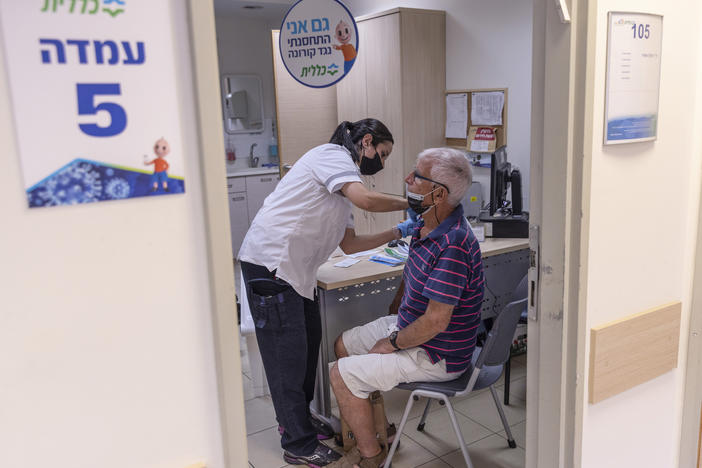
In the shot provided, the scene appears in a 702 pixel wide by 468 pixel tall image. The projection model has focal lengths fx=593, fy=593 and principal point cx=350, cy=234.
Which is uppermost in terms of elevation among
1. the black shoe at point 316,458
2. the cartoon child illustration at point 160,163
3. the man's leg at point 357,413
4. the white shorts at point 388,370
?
the cartoon child illustration at point 160,163

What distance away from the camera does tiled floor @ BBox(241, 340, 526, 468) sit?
2562 millimetres

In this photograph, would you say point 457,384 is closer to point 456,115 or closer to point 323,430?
point 323,430

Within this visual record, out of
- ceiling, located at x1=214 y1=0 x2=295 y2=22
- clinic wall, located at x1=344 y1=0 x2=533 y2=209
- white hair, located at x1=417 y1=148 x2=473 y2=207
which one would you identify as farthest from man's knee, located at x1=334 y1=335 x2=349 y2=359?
ceiling, located at x1=214 y1=0 x2=295 y2=22

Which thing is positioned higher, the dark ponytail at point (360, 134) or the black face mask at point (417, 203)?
the dark ponytail at point (360, 134)

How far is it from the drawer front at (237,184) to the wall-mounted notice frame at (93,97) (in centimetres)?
506

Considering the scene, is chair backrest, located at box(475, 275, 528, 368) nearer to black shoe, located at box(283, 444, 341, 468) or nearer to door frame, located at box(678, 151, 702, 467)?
door frame, located at box(678, 151, 702, 467)

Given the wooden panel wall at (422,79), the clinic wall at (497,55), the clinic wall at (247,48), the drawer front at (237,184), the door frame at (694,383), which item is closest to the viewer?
the door frame at (694,383)

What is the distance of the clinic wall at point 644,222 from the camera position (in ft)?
5.08

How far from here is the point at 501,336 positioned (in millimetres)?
2199

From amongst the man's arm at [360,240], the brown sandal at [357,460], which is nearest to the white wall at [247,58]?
the man's arm at [360,240]

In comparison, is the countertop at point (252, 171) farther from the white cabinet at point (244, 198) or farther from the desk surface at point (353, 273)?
the desk surface at point (353, 273)

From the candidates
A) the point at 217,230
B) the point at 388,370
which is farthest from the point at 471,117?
the point at 217,230

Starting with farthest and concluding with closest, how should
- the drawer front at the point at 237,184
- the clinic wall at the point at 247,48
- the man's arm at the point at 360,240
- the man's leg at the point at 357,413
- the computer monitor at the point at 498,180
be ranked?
the clinic wall at the point at 247,48, the drawer front at the point at 237,184, the computer monitor at the point at 498,180, the man's arm at the point at 360,240, the man's leg at the point at 357,413

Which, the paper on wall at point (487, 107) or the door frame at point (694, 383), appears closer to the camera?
the door frame at point (694, 383)
